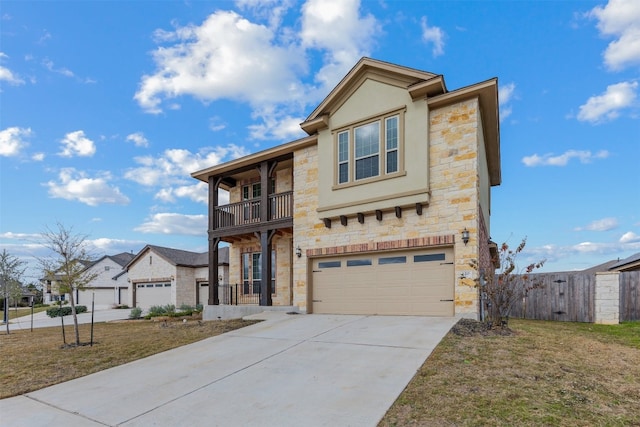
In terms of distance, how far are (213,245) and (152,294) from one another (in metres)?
15.6

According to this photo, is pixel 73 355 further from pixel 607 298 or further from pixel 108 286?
pixel 108 286

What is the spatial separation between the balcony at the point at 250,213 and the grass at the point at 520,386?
8151 mm

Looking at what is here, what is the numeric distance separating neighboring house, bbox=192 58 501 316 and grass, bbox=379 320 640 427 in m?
3.06

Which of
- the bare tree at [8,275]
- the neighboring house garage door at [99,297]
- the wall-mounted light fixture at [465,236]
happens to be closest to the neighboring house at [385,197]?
the wall-mounted light fixture at [465,236]

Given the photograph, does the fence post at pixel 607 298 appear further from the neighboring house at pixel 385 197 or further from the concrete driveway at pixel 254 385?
the concrete driveway at pixel 254 385

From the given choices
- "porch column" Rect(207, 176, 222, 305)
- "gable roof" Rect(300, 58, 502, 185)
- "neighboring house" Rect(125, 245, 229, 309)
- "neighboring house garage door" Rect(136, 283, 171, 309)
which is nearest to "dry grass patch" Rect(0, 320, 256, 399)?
"porch column" Rect(207, 176, 222, 305)

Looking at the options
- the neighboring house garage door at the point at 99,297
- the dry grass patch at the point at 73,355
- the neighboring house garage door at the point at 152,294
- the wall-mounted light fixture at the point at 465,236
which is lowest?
the neighboring house garage door at the point at 99,297

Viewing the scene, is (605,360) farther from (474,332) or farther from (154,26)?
(154,26)

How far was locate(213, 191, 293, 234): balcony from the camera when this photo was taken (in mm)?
14125

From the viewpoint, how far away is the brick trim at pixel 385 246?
10166 millimetres

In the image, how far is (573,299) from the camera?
13.2 m

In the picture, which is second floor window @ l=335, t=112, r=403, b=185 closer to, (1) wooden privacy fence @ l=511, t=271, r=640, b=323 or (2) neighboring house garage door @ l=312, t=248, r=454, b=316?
(2) neighboring house garage door @ l=312, t=248, r=454, b=316

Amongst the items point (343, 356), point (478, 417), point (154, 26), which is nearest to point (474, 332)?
point (343, 356)

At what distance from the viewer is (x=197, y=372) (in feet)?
21.6
